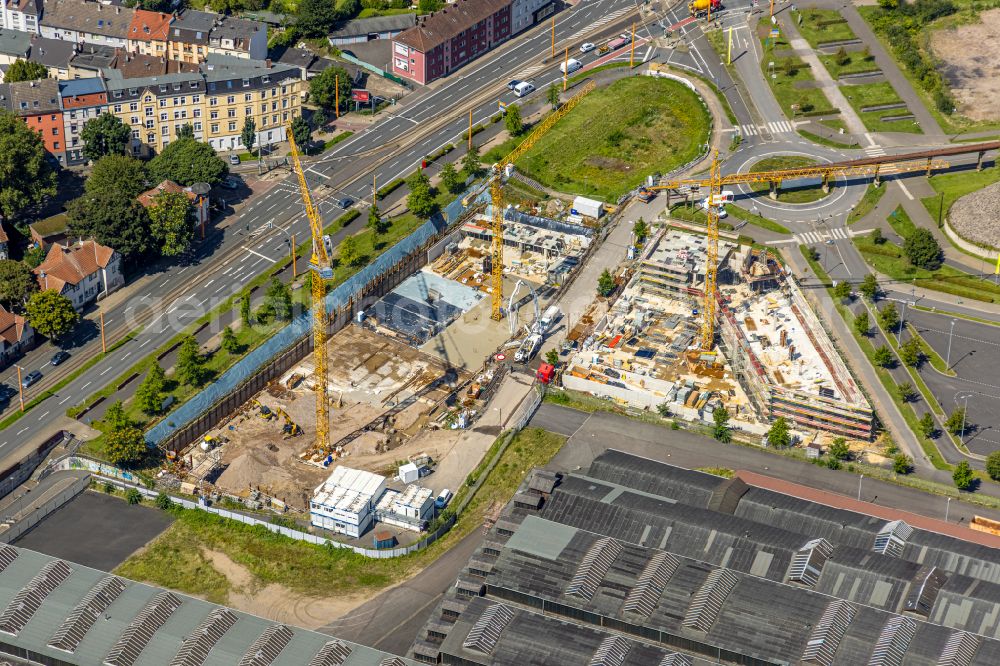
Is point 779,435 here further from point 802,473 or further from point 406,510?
point 406,510

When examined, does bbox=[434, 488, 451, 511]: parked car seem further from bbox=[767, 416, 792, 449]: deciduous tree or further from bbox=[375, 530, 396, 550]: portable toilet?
bbox=[767, 416, 792, 449]: deciduous tree

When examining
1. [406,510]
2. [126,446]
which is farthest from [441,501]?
[126,446]

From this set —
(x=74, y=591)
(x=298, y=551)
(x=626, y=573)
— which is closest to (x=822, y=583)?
(x=626, y=573)

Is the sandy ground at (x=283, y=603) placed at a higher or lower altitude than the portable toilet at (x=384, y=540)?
lower

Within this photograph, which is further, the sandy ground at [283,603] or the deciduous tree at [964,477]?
the deciduous tree at [964,477]

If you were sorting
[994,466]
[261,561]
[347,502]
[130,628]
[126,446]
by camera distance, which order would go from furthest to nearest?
[126,446]
[994,466]
[347,502]
[261,561]
[130,628]

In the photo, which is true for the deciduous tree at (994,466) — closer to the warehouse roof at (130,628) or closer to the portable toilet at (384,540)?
the portable toilet at (384,540)

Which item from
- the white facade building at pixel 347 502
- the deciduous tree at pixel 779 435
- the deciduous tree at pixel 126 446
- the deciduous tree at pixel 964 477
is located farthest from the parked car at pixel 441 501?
the deciduous tree at pixel 964 477
